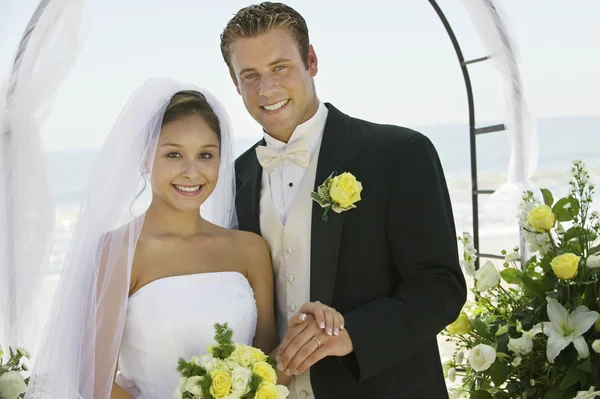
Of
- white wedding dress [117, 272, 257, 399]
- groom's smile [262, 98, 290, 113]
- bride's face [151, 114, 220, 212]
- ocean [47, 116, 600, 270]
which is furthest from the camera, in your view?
ocean [47, 116, 600, 270]

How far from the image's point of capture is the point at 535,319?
3102 mm

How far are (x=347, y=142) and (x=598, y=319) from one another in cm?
121

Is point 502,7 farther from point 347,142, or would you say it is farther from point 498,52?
point 347,142

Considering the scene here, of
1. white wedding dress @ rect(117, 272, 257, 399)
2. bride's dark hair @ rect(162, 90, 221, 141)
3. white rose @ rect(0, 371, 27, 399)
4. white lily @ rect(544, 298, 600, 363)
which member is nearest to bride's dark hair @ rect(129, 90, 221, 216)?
bride's dark hair @ rect(162, 90, 221, 141)

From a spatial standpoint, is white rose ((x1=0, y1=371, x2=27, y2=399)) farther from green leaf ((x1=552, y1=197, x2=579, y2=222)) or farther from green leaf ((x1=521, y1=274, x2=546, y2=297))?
green leaf ((x1=552, y1=197, x2=579, y2=222))

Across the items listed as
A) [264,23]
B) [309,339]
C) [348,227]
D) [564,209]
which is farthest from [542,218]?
[264,23]

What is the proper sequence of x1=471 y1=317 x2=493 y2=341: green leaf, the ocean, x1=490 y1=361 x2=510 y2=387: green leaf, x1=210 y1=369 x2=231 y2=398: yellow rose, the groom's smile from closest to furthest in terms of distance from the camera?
x1=210 y1=369 x2=231 y2=398: yellow rose < the groom's smile < x1=490 y1=361 x2=510 y2=387: green leaf < x1=471 y1=317 x2=493 y2=341: green leaf < the ocean

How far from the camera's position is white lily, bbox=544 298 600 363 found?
2.86 meters

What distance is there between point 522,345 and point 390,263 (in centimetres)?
73

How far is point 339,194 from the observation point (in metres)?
2.53

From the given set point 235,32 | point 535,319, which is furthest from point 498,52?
point 235,32

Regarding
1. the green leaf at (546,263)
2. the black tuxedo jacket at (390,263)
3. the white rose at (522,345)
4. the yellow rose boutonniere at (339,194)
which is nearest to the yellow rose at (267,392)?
the black tuxedo jacket at (390,263)

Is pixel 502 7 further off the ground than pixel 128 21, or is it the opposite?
pixel 128 21

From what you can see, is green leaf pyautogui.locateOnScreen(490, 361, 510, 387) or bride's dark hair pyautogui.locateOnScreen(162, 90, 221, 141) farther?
green leaf pyautogui.locateOnScreen(490, 361, 510, 387)
